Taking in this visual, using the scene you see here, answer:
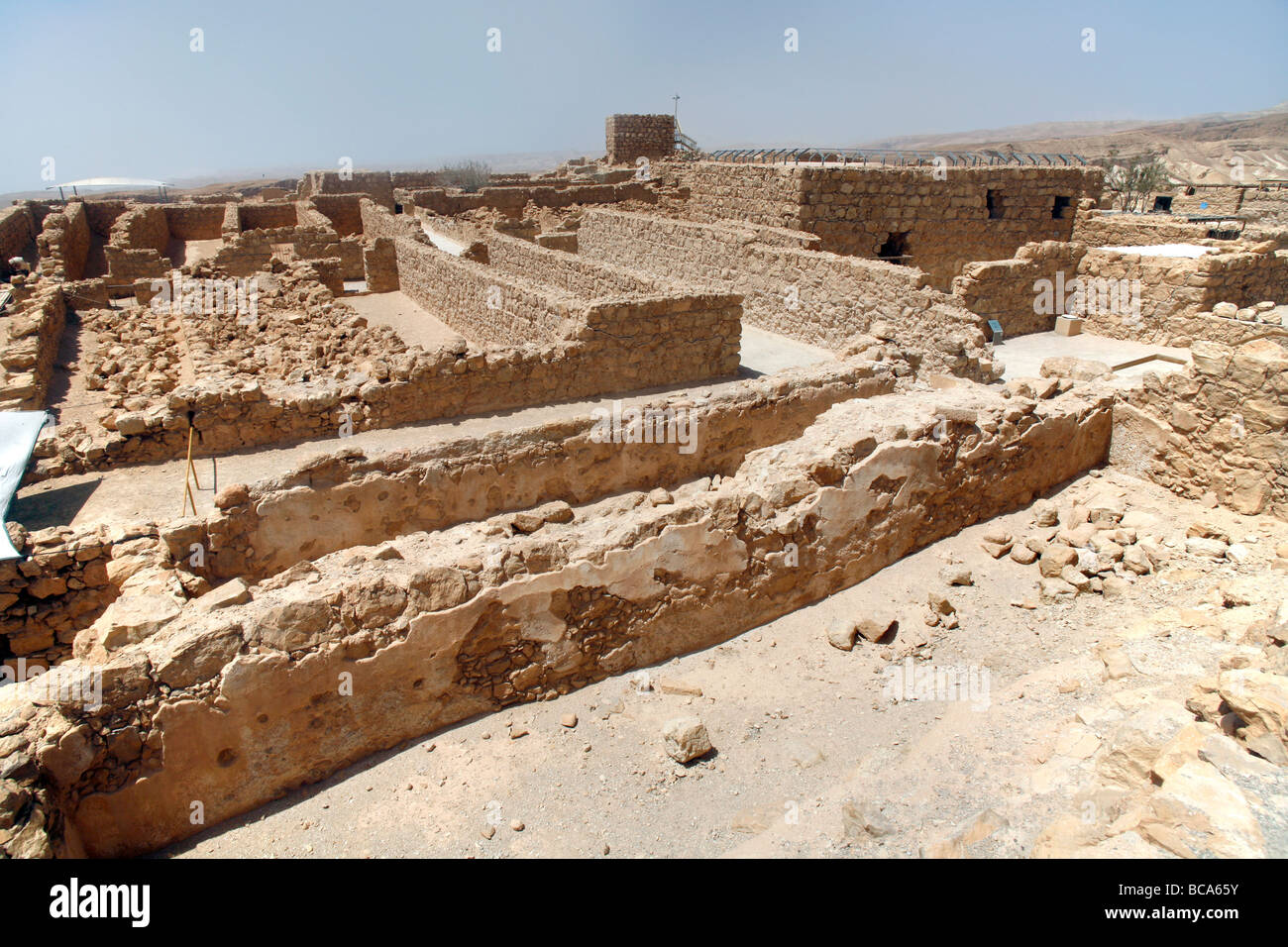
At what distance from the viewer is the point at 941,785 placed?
357cm

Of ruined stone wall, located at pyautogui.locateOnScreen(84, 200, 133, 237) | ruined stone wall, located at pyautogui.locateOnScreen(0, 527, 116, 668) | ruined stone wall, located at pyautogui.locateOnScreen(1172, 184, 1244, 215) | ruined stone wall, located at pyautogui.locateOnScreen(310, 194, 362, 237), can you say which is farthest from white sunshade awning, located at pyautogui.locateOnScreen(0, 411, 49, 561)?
ruined stone wall, located at pyautogui.locateOnScreen(1172, 184, 1244, 215)

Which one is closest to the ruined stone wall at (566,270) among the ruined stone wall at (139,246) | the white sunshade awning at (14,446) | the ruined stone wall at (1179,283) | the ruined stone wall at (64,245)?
the white sunshade awning at (14,446)

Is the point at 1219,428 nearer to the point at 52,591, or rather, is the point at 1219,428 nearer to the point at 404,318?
the point at 52,591

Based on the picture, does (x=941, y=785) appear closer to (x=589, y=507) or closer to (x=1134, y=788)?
(x=1134, y=788)

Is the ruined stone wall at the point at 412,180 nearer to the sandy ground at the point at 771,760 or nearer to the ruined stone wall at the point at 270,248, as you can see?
the ruined stone wall at the point at 270,248

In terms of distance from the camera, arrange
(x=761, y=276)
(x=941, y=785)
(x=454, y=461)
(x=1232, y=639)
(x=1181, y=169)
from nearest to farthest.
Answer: (x=941, y=785) → (x=1232, y=639) → (x=454, y=461) → (x=761, y=276) → (x=1181, y=169)

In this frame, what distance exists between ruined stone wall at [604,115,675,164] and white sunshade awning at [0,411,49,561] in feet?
88.1

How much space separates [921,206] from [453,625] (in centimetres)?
1491

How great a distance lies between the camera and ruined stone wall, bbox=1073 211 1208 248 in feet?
49.1

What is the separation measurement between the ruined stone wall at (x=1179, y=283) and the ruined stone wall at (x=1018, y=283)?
0.52m

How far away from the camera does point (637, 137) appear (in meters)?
30.4

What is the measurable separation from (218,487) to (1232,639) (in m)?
7.82
